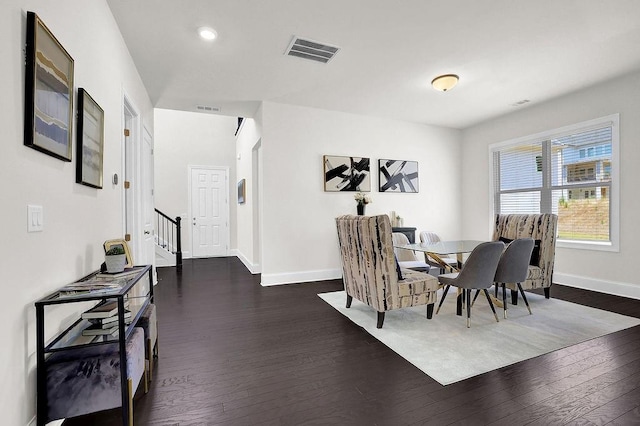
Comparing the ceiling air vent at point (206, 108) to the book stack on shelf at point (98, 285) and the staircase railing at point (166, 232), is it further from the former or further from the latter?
the book stack on shelf at point (98, 285)

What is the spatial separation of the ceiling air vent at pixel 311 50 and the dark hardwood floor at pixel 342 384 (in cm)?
285

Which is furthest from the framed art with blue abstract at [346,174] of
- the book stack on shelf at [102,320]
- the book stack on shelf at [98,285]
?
the book stack on shelf at [102,320]

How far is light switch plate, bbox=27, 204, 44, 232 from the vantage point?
4.47 ft

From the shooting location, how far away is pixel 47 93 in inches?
59.0

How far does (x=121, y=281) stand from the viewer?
173 centimetres

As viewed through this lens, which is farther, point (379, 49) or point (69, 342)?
point (379, 49)

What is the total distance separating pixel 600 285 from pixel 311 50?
4.91 m

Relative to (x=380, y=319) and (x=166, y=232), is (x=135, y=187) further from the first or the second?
(x=166, y=232)

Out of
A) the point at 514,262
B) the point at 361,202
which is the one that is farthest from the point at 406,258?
the point at 514,262

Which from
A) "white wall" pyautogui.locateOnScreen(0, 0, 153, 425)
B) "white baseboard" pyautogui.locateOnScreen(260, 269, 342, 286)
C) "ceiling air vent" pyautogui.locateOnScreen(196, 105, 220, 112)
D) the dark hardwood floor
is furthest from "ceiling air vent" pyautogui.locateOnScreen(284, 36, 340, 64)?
"white baseboard" pyautogui.locateOnScreen(260, 269, 342, 286)

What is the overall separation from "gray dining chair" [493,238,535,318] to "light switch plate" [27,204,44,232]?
3.69 meters

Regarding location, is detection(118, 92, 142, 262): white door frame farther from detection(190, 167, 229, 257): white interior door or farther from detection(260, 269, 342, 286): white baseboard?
detection(190, 167, 229, 257): white interior door

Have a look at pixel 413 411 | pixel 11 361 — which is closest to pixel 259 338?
pixel 413 411

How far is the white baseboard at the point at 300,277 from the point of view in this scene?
4664 millimetres
